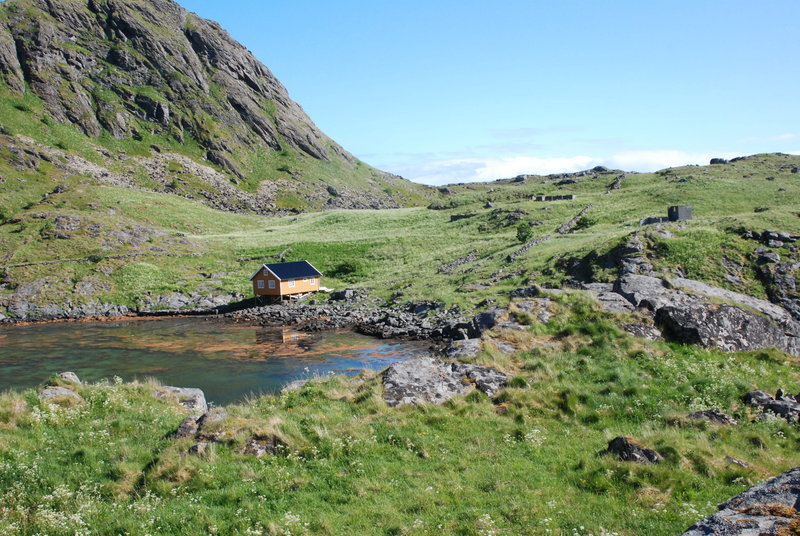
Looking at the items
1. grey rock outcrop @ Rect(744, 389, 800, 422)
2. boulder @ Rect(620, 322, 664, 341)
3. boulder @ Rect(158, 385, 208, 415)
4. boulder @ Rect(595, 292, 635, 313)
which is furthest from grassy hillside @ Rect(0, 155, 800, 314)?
boulder @ Rect(158, 385, 208, 415)

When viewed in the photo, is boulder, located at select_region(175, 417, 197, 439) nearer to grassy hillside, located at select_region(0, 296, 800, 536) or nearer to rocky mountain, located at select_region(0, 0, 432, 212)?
grassy hillside, located at select_region(0, 296, 800, 536)

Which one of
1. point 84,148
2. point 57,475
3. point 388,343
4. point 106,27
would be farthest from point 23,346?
point 106,27

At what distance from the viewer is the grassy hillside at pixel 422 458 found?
31.2 ft

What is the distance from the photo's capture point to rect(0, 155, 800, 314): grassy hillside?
47.4 m

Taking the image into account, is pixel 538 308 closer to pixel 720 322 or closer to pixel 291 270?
pixel 720 322

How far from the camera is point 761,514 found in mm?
6824

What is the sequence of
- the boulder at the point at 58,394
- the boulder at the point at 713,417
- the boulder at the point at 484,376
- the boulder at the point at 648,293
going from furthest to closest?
the boulder at the point at 648,293 → the boulder at the point at 58,394 → the boulder at the point at 484,376 → the boulder at the point at 713,417

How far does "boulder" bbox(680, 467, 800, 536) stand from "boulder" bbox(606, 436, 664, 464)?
3211 mm

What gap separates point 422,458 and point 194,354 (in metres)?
35.2

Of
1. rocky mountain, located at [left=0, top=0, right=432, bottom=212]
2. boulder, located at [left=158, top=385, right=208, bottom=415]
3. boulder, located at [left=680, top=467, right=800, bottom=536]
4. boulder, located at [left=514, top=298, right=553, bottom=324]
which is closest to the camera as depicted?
boulder, located at [left=680, top=467, right=800, bottom=536]

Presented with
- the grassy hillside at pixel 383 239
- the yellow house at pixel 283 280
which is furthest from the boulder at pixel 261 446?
the yellow house at pixel 283 280

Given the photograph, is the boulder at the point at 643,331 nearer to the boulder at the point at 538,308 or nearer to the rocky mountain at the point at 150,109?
the boulder at the point at 538,308

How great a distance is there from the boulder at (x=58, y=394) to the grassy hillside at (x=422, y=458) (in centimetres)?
33

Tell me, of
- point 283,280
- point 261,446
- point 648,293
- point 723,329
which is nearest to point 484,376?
point 261,446
